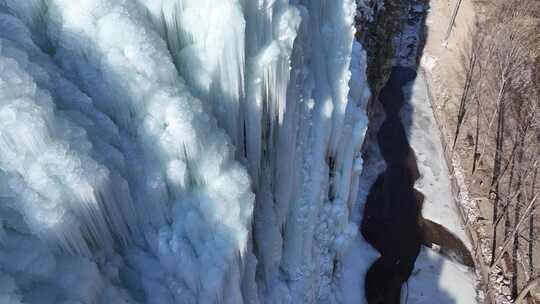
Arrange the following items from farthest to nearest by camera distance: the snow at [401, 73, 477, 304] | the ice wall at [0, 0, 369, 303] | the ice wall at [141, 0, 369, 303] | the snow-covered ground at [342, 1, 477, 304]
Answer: the snow at [401, 73, 477, 304] → the snow-covered ground at [342, 1, 477, 304] → the ice wall at [141, 0, 369, 303] → the ice wall at [0, 0, 369, 303]

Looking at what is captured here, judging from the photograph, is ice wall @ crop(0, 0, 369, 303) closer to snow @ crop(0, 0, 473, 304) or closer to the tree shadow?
snow @ crop(0, 0, 473, 304)

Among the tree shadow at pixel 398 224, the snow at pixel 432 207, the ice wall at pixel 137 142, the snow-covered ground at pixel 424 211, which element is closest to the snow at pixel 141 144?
the ice wall at pixel 137 142

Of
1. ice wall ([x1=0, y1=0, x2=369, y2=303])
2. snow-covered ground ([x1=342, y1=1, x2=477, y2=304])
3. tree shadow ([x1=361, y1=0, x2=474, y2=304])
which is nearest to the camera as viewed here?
ice wall ([x1=0, y1=0, x2=369, y2=303])

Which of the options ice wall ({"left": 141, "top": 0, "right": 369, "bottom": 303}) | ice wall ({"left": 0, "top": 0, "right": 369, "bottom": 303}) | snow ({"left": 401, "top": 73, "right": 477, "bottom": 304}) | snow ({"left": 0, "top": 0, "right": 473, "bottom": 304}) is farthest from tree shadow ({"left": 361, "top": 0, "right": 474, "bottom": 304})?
ice wall ({"left": 0, "top": 0, "right": 369, "bottom": 303})

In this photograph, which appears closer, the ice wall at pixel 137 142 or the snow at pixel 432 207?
the ice wall at pixel 137 142


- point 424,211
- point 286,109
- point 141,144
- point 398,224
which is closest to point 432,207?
point 424,211

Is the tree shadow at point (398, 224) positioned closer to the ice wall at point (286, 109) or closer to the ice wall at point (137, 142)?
Result: the ice wall at point (286, 109)

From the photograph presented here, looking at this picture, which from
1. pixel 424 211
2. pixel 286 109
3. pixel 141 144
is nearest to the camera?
pixel 141 144

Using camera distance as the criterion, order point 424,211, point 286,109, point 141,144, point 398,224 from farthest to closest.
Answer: point 424,211
point 398,224
point 286,109
point 141,144

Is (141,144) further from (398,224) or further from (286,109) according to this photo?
(398,224)
